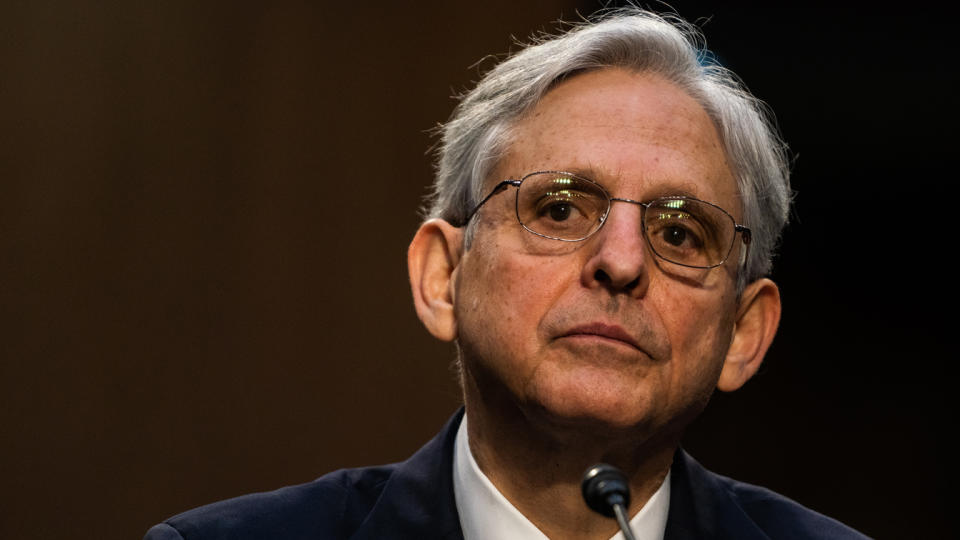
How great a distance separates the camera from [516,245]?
187 centimetres

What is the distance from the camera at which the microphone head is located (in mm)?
1378

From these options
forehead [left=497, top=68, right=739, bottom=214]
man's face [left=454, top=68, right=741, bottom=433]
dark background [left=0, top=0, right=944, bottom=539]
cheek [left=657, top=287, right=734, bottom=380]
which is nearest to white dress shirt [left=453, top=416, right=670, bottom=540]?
man's face [left=454, top=68, right=741, bottom=433]

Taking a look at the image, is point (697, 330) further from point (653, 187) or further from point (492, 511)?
point (492, 511)

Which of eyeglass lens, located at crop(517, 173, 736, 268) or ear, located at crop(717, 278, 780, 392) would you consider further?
ear, located at crop(717, 278, 780, 392)

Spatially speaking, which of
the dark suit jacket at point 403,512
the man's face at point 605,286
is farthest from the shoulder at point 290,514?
the man's face at point 605,286

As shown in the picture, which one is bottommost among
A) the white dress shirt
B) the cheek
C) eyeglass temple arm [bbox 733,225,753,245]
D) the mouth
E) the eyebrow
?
the white dress shirt

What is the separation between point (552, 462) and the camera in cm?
190

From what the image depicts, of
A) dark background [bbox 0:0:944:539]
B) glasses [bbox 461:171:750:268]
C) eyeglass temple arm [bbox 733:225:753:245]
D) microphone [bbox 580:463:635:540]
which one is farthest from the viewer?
dark background [bbox 0:0:944:539]

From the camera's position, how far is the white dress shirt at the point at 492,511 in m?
1.91

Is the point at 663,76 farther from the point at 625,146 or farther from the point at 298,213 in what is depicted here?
the point at 298,213

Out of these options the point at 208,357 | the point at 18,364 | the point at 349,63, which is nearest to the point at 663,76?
the point at 349,63

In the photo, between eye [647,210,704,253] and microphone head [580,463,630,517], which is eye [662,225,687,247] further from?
microphone head [580,463,630,517]

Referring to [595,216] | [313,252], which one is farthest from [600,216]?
[313,252]

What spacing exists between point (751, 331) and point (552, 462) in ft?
1.80
